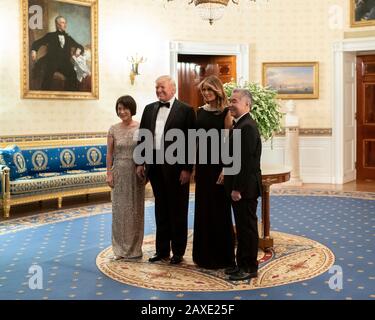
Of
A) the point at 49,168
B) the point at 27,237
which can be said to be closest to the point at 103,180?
the point at 49,168

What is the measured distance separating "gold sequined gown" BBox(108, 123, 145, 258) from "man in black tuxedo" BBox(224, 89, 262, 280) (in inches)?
43.4

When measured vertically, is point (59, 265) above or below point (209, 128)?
below

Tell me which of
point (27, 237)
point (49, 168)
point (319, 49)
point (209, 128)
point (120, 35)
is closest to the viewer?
point (209, 128)

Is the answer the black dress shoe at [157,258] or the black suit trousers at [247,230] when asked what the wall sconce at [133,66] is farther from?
the black suit trousers at [247,230]

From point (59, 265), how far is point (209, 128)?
1.90 metres

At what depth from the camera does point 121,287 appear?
14.4 feet

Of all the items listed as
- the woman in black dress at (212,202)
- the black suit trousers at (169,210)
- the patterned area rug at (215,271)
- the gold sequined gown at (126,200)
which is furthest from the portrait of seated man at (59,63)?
the woman in black dress at (212,202)

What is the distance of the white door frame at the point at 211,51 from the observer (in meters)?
10.8

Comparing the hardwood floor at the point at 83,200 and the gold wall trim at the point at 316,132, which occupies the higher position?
the gold wall trim at the point at 316,132

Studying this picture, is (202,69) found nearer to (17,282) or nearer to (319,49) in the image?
(319,49)

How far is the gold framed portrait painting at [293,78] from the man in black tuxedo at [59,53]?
3.91 m
